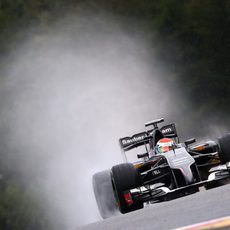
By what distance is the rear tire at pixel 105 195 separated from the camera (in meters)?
13.6

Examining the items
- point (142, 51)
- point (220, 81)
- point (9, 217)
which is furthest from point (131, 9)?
point (9, 217)

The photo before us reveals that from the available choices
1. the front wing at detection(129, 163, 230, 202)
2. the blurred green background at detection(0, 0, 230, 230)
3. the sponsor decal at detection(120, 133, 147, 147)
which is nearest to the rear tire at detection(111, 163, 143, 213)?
the front wing at detection(129, 163, 230, 202)

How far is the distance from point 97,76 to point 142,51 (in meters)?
2.44

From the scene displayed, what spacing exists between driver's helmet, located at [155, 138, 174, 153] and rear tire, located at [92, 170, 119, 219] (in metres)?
1.00

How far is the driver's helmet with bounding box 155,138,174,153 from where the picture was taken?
13555 mm

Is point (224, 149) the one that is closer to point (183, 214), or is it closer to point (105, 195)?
point (105, 195)

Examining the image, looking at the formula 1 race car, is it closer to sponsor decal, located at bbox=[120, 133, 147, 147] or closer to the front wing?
the front wing

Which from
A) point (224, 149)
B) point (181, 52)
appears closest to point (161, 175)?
point (224, 149)

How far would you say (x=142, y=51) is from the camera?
34875 millimetres

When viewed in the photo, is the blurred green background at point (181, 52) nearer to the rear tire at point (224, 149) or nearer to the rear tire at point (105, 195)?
the rear tire at point (105, 195)

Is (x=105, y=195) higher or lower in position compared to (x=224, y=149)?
lower

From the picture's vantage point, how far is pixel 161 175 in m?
12.4

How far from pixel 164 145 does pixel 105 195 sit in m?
1.33

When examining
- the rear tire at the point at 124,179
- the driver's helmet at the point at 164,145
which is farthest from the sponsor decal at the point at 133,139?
the rear tire at the point at 124,179
